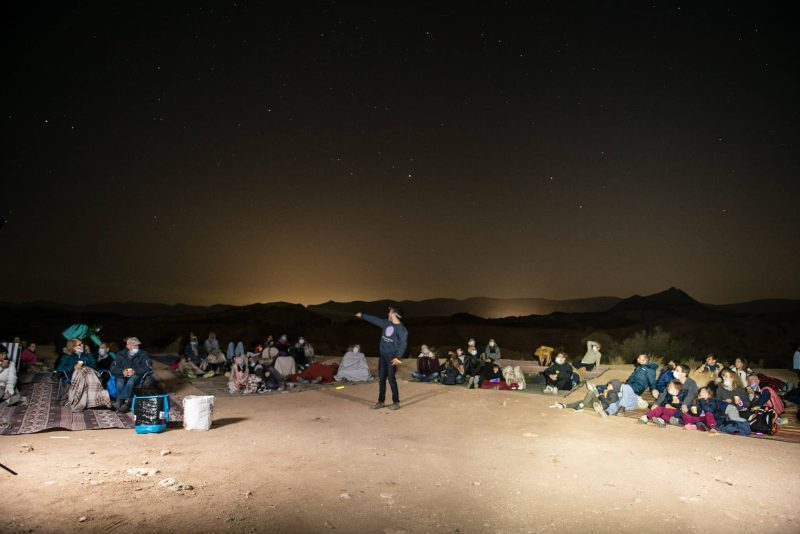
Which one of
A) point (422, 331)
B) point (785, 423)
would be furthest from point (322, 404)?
point (422, 331)

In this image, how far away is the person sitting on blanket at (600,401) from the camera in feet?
33.7

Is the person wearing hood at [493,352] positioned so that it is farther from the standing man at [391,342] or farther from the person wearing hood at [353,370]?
the standing man at [391,342]

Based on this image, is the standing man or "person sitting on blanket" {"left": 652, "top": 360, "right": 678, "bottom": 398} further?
"person sitting on blanket" {"left": 652, "top": 360, "right": 678, "bottom": 398}

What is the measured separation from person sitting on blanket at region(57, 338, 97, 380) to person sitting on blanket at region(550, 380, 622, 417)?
10339mm

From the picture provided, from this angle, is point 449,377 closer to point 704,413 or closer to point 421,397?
point 421,397

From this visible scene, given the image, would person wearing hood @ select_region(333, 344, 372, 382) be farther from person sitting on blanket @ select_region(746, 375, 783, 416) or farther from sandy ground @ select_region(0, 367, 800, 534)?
person sitting on blanket @ select_region(746, 375, 783, 416)

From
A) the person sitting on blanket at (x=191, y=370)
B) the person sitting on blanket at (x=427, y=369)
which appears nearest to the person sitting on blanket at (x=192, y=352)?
the person sitting on blanket at (x=191, y=370)

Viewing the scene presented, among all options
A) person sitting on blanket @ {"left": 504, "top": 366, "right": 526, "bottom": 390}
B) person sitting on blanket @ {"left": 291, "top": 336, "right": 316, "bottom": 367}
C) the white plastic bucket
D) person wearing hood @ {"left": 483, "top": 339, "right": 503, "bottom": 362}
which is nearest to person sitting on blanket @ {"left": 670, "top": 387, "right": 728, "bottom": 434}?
person sitting on blanket @ {"left": 504, "top": 366, "right": 526, "bottom": 390}

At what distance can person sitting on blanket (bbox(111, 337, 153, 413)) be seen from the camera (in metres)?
9.94

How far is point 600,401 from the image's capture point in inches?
419

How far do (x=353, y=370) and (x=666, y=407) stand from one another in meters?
8.32

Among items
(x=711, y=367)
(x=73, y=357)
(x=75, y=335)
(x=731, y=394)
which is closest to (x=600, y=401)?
(x=731, y=394)

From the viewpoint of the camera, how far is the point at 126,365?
10.2 meters

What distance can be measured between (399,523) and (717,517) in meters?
3.05
